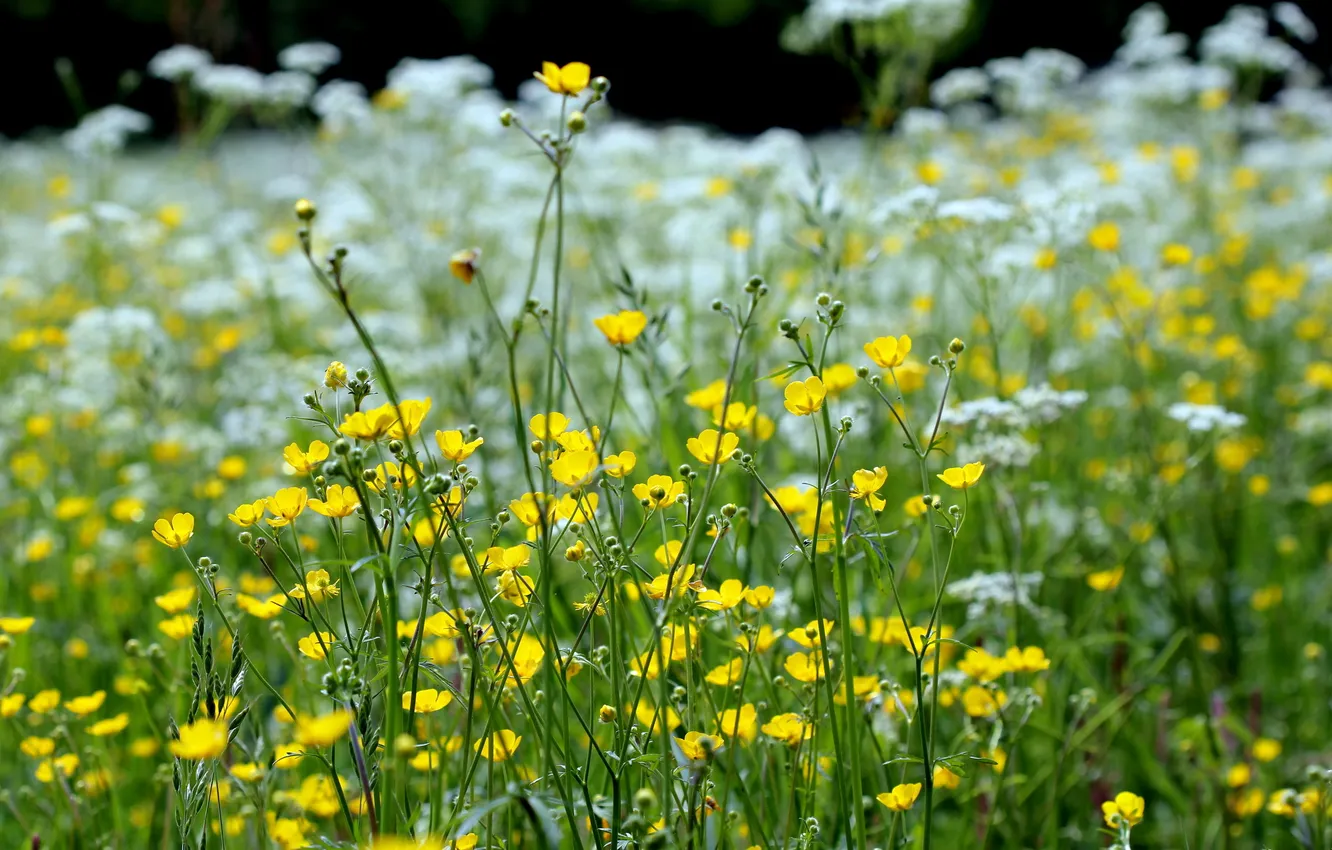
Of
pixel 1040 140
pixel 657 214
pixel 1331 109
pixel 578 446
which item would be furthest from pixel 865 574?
pixel 1331 109

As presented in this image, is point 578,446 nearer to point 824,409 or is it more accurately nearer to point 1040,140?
point 824,409

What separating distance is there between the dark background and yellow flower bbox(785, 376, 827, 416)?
469 inches

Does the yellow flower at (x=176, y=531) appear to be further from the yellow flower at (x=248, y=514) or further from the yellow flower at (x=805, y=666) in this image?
the yellow flower at (x=805, y=666)

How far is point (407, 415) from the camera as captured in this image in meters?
0.92

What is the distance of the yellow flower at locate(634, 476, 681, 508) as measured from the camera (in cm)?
95

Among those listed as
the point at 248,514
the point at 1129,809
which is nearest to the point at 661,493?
the point at 248,514

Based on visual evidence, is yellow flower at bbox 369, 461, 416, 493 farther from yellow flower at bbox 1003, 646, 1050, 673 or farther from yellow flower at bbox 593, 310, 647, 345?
yellow flower at bbox 1003, 646, 1050, 673

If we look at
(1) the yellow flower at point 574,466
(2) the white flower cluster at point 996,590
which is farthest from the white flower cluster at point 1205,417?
(1) the yellow flower at point 574,466

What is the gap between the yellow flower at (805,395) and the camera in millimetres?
928

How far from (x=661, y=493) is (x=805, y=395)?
0.50ft

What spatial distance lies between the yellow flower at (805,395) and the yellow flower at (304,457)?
1.35 ft

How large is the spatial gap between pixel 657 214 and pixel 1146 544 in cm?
237

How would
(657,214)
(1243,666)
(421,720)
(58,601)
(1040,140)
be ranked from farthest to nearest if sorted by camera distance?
(1040,140), (657,214), (58,601), (1243,666), (421,720)

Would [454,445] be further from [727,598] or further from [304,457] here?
[727,598]
